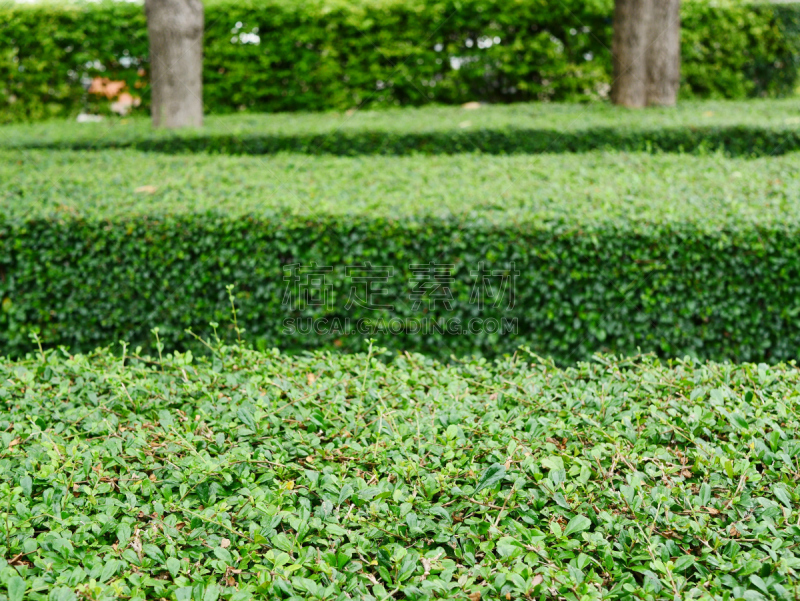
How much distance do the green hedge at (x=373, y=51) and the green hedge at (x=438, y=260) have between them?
7083 millimetres

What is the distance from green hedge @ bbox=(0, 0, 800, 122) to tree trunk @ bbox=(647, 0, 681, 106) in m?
2.64

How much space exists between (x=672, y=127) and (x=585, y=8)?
4927mm

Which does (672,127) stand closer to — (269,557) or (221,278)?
(221,278)

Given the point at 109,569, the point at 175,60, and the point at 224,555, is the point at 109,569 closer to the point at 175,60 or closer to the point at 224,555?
the point at 224,555

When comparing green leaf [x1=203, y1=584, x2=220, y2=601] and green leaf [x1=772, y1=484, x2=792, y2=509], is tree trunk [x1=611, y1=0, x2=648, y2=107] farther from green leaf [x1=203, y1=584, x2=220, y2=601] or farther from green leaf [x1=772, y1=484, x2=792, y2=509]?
green leaf [x1=203, y1=584, x2=220, y2=601]

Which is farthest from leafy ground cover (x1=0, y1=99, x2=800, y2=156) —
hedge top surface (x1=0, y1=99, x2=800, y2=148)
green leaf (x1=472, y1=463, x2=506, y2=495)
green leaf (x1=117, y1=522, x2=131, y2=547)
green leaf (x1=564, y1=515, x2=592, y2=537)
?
green leaf (x1=117, y1=522, x2=131, y2=547)

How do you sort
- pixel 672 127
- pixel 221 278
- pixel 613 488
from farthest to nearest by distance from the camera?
pixel 672 127
pixel 221 278
pixel 613 488

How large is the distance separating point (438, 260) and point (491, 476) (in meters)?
2.35

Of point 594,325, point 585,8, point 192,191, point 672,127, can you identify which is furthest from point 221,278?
point 585,8

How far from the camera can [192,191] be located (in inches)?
181

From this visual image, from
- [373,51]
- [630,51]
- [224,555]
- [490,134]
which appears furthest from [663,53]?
[224,555]

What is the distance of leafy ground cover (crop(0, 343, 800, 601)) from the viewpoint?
140 centimetres

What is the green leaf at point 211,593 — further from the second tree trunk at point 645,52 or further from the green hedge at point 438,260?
the second tree trunk at point 645,52

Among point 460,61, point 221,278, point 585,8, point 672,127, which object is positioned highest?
point 585,8
